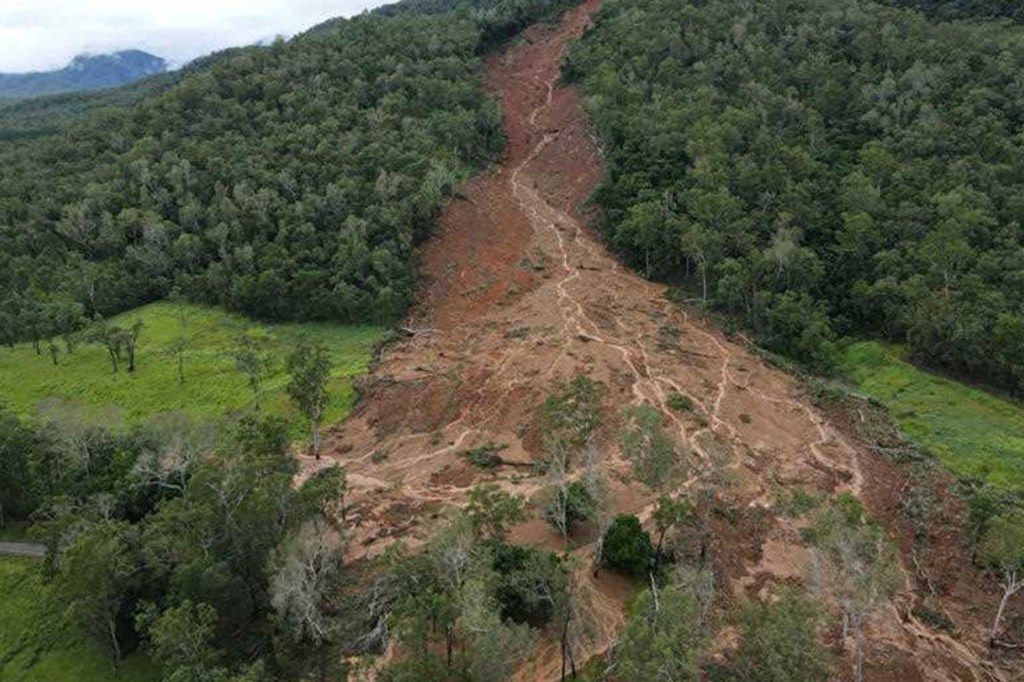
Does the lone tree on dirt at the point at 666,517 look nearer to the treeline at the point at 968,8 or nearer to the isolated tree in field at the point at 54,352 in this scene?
the isolated tree in field at the point at 54,352

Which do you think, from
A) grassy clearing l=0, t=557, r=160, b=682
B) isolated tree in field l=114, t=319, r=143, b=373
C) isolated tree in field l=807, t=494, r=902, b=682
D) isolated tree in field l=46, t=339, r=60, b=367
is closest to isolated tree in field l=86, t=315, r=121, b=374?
isolated tree in field l=114, t=319, r=143, b=373

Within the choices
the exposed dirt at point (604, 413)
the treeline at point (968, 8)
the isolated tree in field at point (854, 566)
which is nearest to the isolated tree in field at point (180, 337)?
the exposed dirt at point (604, 413)

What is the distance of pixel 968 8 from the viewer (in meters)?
114

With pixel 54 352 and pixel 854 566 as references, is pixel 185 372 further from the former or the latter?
pixel 854 566

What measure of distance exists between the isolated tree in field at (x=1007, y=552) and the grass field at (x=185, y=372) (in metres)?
39.5

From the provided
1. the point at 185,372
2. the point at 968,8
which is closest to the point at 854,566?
the point at 185,372

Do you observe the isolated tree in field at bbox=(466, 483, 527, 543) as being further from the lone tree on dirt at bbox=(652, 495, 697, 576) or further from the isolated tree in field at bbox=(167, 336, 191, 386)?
the isolated tree in field at bbox=(167, 336, 191, 386)

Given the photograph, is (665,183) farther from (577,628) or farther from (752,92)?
(577,628)

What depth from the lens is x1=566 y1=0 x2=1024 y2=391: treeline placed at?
65.6 metres

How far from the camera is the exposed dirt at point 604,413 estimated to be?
38062 millimetres

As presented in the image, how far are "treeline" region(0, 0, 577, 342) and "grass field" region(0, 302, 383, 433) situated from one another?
119 inches

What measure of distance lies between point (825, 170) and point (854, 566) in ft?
210

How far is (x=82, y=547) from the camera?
119ft

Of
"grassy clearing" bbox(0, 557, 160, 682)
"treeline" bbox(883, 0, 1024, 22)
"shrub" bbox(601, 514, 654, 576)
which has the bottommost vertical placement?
"grassy clearing" bbox(0, 557, 160, 682)
